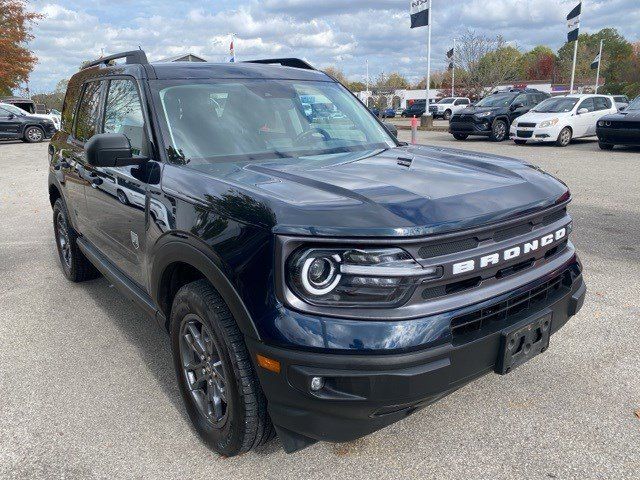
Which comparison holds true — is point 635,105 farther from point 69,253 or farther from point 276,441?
point 276,441

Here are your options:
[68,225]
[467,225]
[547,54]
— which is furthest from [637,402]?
[547,54]

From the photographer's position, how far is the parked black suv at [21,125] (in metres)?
22.8

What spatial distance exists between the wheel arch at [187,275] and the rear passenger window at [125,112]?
791 mm

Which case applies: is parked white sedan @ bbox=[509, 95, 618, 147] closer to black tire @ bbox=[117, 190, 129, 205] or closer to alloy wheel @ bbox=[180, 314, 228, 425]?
black tire @ bbox=[117, 190, 129, 205]

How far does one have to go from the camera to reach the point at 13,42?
110 ft

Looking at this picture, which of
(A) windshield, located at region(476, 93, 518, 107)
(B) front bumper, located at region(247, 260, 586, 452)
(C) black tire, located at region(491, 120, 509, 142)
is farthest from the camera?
(A) windshield, located at region(476, 93, 518, 107)

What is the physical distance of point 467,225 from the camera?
2.13m

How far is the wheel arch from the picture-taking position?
2182mm

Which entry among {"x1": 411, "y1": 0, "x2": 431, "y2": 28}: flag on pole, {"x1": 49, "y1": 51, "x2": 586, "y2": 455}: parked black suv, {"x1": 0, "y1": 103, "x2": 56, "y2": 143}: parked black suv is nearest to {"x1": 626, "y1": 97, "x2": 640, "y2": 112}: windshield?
{"x1": 411, "y1": 0, "x2": 431, "y2": 28}: flag on pole

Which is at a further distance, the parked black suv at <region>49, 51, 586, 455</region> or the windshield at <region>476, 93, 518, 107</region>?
the windshield at <region>476, 93, 518, 107</region>

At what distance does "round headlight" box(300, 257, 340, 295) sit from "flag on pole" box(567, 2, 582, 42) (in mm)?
29914

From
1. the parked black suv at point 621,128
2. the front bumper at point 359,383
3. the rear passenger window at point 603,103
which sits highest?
the front bumper at point 359,383

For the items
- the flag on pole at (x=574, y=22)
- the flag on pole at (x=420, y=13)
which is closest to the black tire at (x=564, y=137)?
the flag on pole at (x=420, y=13)

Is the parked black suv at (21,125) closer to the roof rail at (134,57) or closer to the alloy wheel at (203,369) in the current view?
the roof rail at (134,57)
